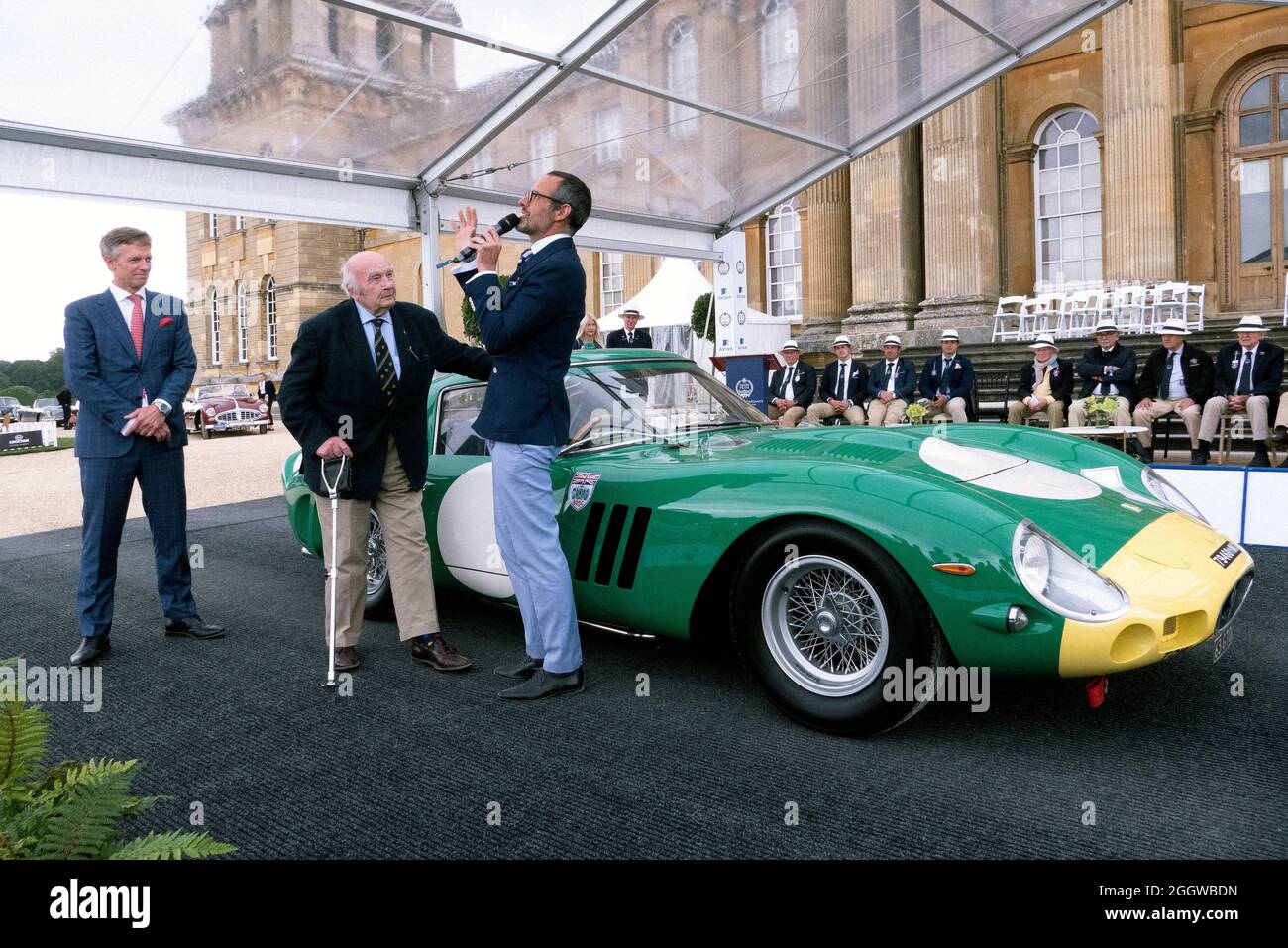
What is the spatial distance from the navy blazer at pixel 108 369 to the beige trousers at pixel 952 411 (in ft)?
27.3

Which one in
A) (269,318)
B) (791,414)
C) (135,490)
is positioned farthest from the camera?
(269,318)

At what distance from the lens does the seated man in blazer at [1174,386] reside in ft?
33.0

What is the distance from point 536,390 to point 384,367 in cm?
80

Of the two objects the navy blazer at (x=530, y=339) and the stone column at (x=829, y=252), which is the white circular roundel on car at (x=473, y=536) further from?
the stone column at (x=829, y=252)

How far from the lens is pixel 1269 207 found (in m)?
16.8

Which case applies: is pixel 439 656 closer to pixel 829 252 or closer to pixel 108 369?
pixel 108 369

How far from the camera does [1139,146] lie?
16.0 metres

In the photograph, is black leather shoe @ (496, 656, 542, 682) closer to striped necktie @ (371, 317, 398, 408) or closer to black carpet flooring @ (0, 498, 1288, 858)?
black carpet flooring @ (0, 498, 1288, 858)

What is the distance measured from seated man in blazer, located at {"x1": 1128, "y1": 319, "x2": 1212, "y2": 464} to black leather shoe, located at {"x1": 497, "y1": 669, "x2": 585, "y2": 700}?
311 inches

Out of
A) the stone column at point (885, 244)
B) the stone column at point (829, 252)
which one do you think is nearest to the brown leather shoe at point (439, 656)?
the stone column at point (885, 244)

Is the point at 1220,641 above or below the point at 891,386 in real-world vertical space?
below

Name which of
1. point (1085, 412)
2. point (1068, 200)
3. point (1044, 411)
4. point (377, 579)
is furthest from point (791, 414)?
point (1068, 200)
